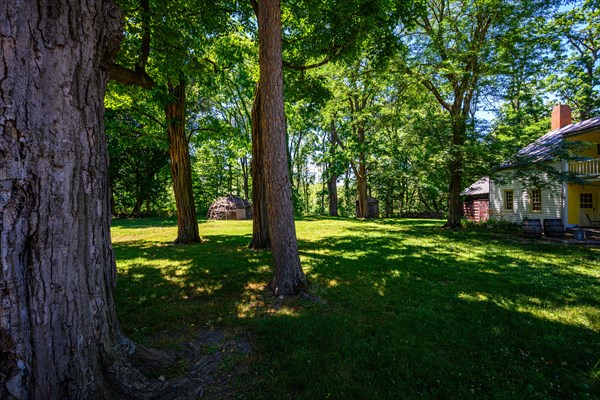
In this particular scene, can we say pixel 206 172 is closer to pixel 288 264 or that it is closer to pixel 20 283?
pixel 288 264

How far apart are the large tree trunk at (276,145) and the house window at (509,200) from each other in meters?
21.3

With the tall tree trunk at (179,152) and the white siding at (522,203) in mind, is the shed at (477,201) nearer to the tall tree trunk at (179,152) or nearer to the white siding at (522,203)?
the white siding at (522,203)

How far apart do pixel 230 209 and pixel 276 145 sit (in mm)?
20298

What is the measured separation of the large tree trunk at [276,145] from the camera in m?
4.53

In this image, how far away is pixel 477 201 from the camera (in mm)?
23922

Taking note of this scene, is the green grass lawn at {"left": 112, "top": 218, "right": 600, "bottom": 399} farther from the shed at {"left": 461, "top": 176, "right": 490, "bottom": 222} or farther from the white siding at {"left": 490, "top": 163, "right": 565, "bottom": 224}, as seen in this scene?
the shed at {"left": 461, "top": 176, "right": 490, "bottom": 222}

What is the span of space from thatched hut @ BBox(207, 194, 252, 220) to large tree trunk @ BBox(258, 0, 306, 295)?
1973cm

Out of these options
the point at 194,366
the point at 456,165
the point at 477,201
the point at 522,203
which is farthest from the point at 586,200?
the point at 194,366

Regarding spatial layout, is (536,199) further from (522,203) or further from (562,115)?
(562,115)

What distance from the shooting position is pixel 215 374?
2.63m

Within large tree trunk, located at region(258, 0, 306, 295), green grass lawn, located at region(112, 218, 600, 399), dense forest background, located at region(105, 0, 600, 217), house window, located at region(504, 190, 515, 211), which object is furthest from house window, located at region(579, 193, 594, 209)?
large tree trunk, located at region(258, 0, 306, 295)

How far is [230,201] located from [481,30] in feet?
70.5

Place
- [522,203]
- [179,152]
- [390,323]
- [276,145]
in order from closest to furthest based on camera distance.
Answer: [390,323]
[276,145]
[179,152]
[522,203]

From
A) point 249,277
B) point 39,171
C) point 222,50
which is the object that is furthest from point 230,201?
point 39,171
